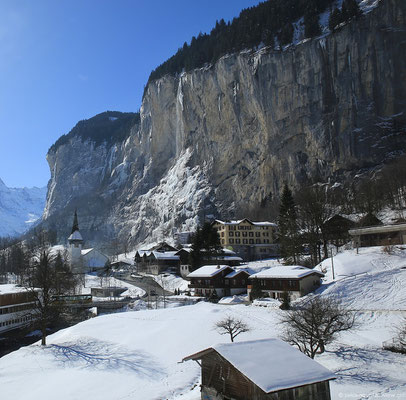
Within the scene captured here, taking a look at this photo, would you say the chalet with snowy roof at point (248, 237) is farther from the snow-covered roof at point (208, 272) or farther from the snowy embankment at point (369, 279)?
the snowy embankment at point (369, 279)

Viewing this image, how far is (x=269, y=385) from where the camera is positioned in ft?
35.7

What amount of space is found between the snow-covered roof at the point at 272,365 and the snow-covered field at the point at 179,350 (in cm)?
A: 457

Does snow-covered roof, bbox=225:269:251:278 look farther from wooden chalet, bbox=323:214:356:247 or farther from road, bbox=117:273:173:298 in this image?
wooden chalet, bbox=323:214:356:247

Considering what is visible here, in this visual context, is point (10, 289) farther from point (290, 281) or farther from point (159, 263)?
point (290, 281)

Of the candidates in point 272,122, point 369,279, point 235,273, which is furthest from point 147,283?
point 272,122

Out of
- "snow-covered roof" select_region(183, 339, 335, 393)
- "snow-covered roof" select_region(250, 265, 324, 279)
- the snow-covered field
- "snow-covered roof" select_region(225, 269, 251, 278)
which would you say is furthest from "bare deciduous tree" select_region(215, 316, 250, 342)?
"snow-covered roof" select_region(225, 269, 251, 278)

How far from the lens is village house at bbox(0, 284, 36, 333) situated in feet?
148

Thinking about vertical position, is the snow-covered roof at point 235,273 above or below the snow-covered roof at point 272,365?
below

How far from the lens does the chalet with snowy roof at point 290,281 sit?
132ft

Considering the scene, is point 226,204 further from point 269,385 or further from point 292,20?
point 269,385

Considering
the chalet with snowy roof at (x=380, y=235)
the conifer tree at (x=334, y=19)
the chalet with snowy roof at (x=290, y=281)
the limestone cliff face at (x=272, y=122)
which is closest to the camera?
the chalet with snowy roof at (x=290, y=281)

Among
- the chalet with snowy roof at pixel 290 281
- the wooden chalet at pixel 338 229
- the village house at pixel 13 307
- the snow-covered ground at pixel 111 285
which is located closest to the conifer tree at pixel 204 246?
the snow-covered ground at pixel 111 285

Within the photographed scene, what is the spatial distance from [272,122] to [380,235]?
211 ft

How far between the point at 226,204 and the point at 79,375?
9669 centimetres
